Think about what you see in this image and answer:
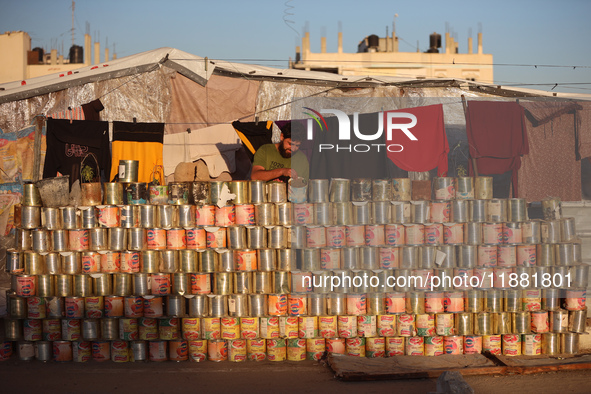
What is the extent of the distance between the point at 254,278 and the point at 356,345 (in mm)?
1491

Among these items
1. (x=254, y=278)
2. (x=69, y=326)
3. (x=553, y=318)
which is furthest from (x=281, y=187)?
(x=553, y=318)

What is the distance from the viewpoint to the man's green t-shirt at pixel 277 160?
7281 millimetres

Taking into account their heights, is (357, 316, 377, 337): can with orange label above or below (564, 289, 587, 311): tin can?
below

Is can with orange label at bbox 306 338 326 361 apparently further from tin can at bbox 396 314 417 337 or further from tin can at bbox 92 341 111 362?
tin can at bbox 92 341 111 362

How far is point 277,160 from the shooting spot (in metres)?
7.44

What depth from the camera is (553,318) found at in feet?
22.6

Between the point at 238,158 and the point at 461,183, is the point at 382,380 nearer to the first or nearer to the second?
the point at 461,183

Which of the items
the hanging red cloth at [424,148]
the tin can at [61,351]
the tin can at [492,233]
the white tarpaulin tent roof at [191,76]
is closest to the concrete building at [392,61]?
the white tarpaulin tent roof at [191,76]

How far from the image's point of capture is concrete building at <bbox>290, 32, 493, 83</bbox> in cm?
2762

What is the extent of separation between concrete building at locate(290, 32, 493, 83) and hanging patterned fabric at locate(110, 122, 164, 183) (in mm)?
19463

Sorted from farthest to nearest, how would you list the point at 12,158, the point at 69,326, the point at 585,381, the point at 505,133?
the point at 12,158 → the point at 505,133 → the point at 69,326 → the point at 585,381

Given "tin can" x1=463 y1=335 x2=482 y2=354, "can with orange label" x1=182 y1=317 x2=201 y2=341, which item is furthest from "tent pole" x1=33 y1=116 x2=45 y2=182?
"tin can" x1=463 y1=335 x2=482 y2=354

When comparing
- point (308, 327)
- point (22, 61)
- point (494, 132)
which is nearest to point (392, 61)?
point (22, 61)

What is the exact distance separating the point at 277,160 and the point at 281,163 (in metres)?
0.07
